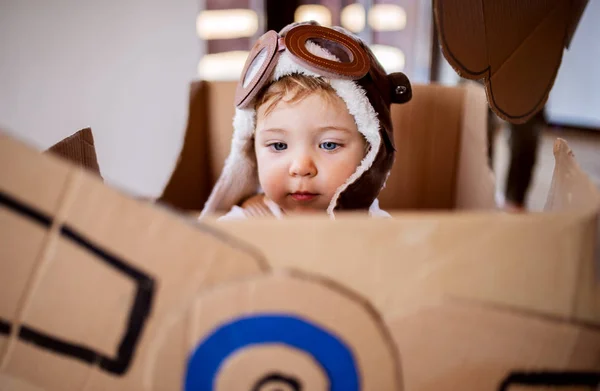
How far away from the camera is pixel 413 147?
0.97 meters

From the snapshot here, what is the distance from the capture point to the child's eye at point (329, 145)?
0.71 meters

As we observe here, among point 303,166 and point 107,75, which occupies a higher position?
point 107,75

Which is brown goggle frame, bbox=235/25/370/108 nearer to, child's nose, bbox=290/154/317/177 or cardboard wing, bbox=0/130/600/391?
child's nose, bbox=290/154/317/177

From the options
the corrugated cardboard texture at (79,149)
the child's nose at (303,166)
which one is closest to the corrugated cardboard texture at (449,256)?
the corrugated cardboard texture at (79,149)

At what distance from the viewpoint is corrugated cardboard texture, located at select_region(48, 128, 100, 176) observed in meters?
0.50

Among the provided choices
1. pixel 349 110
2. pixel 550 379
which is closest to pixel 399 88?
pixel 349 110

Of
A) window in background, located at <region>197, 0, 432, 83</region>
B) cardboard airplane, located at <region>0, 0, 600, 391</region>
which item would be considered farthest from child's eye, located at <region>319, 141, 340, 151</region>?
window in background, located at <region>197, 0, 432, 83</region>

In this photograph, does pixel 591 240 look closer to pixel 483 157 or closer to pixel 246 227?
pixel 246 227

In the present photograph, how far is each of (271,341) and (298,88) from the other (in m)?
0.45

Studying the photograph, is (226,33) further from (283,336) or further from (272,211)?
(283,336)

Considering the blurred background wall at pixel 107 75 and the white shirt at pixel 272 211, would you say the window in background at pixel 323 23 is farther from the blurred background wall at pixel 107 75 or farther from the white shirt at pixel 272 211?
the white shirt at pixel 272 211

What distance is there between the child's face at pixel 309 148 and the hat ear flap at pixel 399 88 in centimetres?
10

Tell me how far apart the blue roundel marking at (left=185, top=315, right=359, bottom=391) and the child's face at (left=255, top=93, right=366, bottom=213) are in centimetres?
40

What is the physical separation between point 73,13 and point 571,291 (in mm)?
1216
